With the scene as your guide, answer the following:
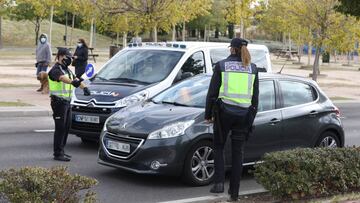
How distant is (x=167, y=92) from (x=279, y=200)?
285 centimetres

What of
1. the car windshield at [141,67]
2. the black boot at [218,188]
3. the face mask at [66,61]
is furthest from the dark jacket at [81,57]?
the black boot at [218,188]

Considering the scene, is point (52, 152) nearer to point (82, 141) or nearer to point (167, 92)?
point (82, 141)

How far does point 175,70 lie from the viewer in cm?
1098

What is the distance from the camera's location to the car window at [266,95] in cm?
872

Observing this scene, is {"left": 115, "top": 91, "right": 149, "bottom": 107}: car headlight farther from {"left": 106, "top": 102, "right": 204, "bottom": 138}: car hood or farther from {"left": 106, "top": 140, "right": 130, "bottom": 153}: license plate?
{"left": 106, "top": 140, "right": 130, "bottom": 153}: license plate

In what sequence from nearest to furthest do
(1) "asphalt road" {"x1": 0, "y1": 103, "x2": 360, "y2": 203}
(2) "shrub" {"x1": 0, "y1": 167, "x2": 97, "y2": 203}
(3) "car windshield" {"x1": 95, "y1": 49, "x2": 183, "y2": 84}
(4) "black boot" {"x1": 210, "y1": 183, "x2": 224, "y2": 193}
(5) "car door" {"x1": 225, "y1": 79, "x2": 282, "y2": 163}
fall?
(2) "shrub" {"x1": 0, "y1": 167, "x2": 97, "y2": 203}, (4) "black boot" {"x1": 210, "y1": 183, "x2": 224, "y2": 193}, (1) "asphalt road" {"x1": 0, "y1": 103, "x2": 360, "y2": 203}, (5) "car door" {"x1": 225, "y1": 79, "x2": 282, "y2": 163}, (3) "car windshield" {"x1": 95, "y1": 49, "x2": 183, "y2": 84}

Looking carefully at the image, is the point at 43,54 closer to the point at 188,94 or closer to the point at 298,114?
the point at 188,94

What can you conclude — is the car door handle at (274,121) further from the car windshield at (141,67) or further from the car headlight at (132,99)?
the car windshield at (141,67)

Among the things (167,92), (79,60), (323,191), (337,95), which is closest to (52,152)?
(167,92)

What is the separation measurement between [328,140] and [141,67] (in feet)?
12.2

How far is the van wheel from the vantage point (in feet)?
25.7

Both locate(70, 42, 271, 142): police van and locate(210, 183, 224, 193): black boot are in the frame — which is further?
locate(70, 42, 271, 142): police van

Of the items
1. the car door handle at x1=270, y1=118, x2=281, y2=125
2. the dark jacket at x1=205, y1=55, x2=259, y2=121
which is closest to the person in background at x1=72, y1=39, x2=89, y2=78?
the car door handle at x1=270, y1=118, x2=281, y2=125

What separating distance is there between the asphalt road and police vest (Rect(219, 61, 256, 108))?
1.42 m
